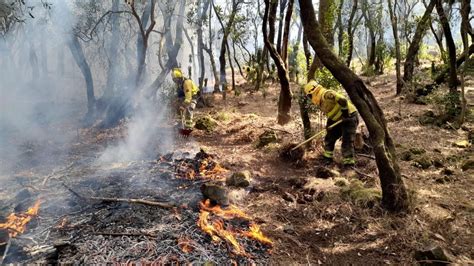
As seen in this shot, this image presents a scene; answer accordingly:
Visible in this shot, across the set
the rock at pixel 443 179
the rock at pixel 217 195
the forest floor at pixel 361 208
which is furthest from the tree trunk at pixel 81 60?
the rock at pixel 443 179

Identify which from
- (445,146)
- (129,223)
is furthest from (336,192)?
(445,146)

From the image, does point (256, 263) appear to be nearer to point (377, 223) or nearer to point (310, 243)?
point (310, 243)

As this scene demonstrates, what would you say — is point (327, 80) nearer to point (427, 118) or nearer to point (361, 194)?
point (361, 194)

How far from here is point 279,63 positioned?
8211mm

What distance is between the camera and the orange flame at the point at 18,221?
3.97 metres

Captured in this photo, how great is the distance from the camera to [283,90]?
8945 millimetres

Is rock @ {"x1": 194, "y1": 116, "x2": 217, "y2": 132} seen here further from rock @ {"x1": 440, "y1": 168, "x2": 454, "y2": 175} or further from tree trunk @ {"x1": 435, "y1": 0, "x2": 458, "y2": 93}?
tree trunk @ {"x1": 435, "y1": 0, "x2": 458, "y2": 93}

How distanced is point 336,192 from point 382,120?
1.31 metres

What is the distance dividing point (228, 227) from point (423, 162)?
3.92 metres

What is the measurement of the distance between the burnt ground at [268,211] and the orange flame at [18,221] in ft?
0.31

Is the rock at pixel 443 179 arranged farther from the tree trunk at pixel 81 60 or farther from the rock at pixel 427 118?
the tree trunk at pixel 81 60

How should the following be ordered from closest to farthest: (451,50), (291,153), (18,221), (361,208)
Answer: (18,221)
(361,208)
(291,153)
(451,50)

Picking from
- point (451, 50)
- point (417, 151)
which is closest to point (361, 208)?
point (417, 151)

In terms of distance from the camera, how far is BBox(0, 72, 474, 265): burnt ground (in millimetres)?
3779
